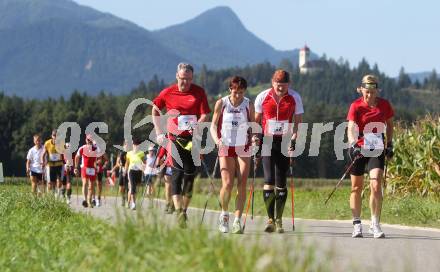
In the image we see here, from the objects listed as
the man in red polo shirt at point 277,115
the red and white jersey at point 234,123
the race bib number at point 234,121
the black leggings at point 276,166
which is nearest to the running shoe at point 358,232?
the man in red polo shirt at point 277,115

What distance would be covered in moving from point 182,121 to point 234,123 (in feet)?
2.24

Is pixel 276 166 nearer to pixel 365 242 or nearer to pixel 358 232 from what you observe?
pixel 358 232

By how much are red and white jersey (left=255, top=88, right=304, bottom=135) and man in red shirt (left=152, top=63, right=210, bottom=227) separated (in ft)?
2.32

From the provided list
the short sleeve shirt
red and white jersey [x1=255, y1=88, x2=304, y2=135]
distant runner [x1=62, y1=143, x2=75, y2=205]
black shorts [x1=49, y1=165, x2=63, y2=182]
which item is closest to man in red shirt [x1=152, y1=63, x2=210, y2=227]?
red and white jersey [x1=255, y1=88, x2=304, y2=135]

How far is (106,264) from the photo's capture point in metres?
6.07

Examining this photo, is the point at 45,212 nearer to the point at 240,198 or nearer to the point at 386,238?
the point at 240,198

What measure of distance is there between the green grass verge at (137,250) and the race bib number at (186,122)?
96.3 inches

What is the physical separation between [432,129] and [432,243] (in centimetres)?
1011

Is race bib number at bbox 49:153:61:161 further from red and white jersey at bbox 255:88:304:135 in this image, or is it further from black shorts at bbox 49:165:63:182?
red and white jersey at bbox 255:88:304:135

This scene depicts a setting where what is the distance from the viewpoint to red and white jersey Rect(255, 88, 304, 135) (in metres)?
11.8

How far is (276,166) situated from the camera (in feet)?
39.3

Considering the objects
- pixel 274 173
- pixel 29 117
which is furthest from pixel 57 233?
pixel 29 117

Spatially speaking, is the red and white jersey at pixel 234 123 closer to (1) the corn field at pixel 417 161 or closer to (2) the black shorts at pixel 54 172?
(1) the corn field at pixel 417 161

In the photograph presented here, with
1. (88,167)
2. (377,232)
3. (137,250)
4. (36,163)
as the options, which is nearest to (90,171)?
(88,167)
